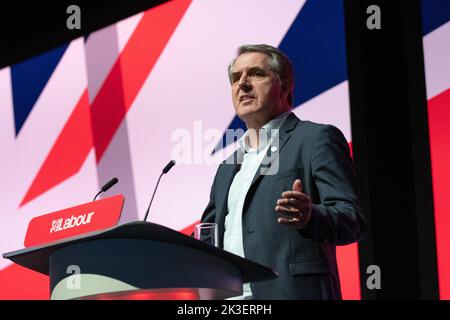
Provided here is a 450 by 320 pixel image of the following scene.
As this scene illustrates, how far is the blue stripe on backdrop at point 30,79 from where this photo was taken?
4.14 meters

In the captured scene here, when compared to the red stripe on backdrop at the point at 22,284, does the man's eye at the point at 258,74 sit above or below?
above

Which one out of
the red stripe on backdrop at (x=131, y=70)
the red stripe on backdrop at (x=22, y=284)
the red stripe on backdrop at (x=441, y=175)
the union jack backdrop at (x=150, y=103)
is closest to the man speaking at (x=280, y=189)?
the union jack backdrop at (x=150, y=103)

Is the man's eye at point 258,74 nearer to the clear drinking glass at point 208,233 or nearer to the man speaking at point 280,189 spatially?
the man speaking at point 280,189

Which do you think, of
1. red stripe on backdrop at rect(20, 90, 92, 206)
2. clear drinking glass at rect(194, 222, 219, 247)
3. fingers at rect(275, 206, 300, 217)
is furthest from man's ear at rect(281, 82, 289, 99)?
red stripe on backdrop at rect(20, 90, 92, 206)

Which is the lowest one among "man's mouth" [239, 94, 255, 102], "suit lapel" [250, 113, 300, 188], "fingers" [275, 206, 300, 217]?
"fingers" [275, 206, 300, 217]

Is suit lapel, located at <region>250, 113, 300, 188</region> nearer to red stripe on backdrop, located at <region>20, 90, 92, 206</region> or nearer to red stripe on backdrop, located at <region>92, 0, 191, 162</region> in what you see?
red stripe on backdrop, located at <region>92, 0, 191, 162</region>

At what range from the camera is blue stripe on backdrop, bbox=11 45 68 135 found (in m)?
4.14

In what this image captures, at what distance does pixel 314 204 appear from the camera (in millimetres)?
2379

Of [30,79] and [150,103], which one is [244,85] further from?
[30,79]

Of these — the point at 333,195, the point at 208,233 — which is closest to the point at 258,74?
the point at 333,195

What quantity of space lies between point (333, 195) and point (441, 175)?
1.05 m
